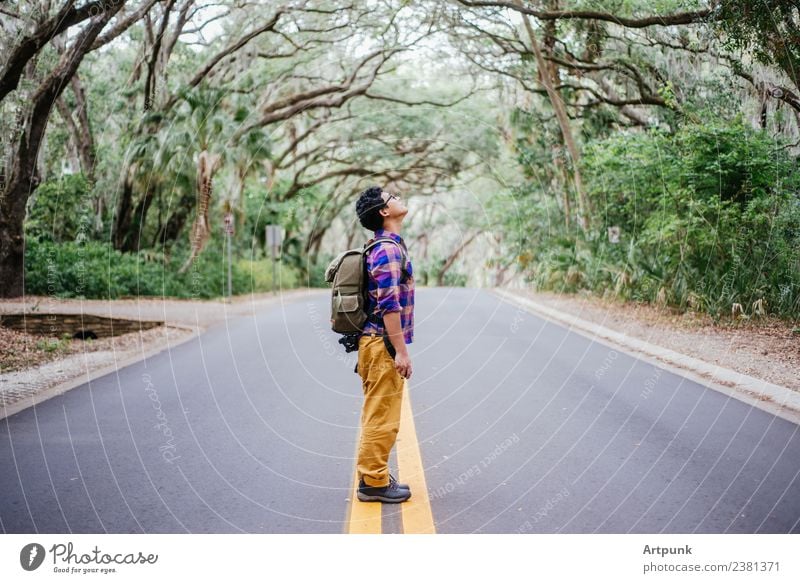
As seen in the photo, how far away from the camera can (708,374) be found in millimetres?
8875

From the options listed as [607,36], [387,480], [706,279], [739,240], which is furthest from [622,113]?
[387,480]

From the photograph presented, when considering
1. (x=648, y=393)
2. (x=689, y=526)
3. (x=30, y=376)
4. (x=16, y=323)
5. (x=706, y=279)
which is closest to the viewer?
(x=689, y=526)

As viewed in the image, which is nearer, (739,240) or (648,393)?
(648,393)

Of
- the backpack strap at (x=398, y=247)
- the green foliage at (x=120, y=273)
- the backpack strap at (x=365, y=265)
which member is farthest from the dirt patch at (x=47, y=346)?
the backpack strap at (x=398, y=247)

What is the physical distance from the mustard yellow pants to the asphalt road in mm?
270

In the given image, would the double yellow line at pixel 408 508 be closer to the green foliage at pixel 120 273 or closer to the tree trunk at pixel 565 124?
the green foliage at pixel 120 273

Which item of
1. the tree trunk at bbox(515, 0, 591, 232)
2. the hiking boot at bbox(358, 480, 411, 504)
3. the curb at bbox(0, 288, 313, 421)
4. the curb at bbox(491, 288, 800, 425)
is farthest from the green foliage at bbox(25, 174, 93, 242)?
the hiking boot at bbox(358, 480, 411, 504)

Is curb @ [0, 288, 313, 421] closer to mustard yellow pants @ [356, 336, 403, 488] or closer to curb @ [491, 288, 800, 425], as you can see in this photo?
mustard yellow pants @ [356, 336, 403, 488]

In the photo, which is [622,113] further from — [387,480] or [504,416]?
[387,480]

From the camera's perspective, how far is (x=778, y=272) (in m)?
8.12

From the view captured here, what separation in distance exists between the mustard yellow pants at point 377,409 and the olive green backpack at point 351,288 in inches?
6.0

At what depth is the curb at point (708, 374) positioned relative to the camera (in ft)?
20.9
